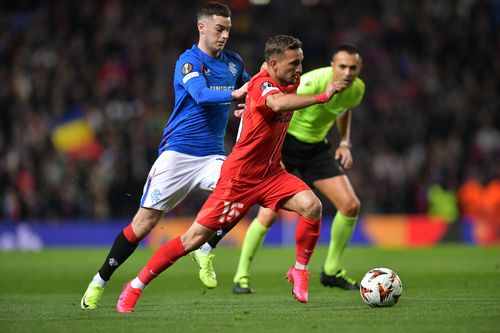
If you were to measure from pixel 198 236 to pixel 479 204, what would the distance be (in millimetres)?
13271

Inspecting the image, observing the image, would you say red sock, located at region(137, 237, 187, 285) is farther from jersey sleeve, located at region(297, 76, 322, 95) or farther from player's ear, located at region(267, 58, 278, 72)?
jersey sleeve, located at region(297, 76, 322, 95)

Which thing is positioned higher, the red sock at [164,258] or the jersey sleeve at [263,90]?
the jersey sleeve at [263,90]

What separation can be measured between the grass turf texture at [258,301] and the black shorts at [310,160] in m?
1.25

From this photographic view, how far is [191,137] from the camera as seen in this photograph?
8281 mm

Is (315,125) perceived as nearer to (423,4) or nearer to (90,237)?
(90,237)

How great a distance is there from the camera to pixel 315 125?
10055 millimetres

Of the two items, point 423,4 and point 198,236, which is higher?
point 423,4

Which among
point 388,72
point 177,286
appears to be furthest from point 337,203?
point 388,72

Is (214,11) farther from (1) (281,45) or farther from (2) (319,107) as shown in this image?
(2) (319,107)

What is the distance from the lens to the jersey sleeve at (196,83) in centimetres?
759

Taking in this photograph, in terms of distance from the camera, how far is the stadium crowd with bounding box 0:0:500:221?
1841 centimetres

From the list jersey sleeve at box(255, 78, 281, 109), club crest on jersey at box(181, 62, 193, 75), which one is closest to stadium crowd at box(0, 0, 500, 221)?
club crest on jersey at box(181, 62, 193, 75)

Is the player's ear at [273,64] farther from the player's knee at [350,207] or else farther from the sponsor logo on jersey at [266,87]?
the player's knee at [350,207]

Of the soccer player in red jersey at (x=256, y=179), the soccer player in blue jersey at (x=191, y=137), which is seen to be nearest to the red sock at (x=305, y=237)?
the soccer player in red jersey at (x=256, y=179)
